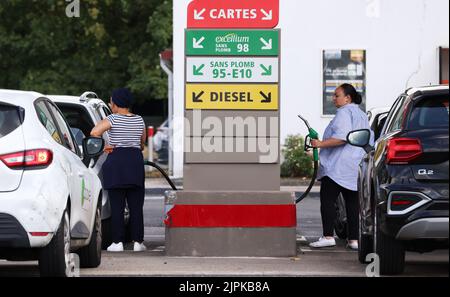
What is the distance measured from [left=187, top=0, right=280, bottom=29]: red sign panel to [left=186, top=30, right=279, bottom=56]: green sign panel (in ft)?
0.23

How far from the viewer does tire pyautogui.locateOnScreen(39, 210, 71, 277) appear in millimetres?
10023

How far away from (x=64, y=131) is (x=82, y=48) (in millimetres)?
32891

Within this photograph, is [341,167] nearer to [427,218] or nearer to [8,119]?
[427,218]

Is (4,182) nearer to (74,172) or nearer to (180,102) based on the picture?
(74,172)

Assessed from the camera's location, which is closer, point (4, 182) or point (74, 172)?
point (4, 182)

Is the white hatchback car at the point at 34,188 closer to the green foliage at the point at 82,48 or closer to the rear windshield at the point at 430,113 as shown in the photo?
the rear windshield at the point at 430,113

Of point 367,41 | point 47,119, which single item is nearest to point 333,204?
point 47,119

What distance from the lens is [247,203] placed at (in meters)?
13.1

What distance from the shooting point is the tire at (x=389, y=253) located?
11000mm

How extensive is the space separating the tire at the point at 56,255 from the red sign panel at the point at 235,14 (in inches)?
149

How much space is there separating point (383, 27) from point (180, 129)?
4.61 metres

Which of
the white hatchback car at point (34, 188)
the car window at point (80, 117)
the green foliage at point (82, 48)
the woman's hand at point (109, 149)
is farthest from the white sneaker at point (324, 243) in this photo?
the green foliage at point (82, 48)
